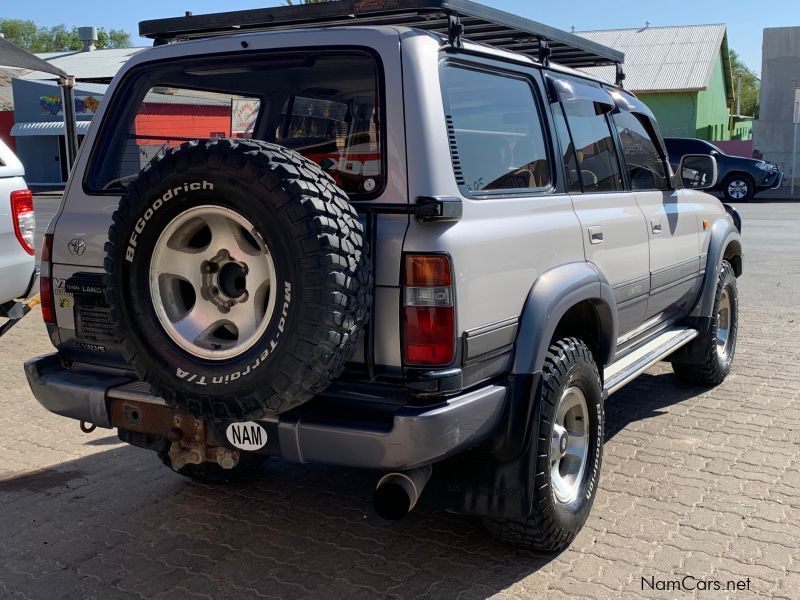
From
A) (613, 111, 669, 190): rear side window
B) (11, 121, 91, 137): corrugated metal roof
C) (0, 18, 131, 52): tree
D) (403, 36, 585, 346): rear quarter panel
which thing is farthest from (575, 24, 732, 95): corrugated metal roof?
(0, 18, 131, 52): tree

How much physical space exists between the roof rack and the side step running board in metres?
1.56

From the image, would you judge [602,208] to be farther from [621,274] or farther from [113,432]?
[113,432]

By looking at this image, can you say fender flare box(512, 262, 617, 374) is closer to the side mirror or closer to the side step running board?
the side step running board

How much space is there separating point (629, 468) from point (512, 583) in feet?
4.81

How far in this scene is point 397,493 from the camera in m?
3.15

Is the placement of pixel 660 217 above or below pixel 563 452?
above

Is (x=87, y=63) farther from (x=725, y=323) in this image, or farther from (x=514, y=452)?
(x=514, y=452)

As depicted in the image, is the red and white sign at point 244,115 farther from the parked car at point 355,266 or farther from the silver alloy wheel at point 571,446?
the silver alloy wheel at point 571,446

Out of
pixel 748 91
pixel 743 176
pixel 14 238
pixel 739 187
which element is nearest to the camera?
pixel 14 238

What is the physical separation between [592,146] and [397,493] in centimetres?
218

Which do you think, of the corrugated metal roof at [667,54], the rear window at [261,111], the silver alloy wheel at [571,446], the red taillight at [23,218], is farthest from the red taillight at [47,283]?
the corrugated metal roof at [667,54]

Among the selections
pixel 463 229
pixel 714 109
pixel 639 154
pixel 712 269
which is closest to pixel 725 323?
pixel 712 269

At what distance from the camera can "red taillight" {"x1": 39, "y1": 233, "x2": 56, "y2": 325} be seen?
385 cm

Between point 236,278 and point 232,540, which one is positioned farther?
point 232,540
